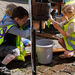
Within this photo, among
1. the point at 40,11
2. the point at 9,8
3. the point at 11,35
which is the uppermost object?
the point at 9,8

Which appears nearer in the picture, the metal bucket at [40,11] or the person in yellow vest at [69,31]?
the metal bucket at [40,11]

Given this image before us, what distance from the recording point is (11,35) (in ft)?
6.19

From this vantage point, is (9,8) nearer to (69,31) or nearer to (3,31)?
(3,31)

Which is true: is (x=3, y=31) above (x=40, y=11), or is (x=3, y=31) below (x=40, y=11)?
below

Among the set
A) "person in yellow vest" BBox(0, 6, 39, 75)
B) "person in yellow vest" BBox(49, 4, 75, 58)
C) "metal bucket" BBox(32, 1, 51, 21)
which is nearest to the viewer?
"metal bucket" BBox(32, 1, 51, 21)

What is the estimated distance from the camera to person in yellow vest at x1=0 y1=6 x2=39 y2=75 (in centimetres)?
178

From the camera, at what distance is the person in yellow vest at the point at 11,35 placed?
70.1 inches

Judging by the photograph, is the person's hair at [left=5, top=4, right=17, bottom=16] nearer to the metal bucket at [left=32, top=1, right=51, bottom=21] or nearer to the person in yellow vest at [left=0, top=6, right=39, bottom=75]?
the person in yellow vest at [left=0, top=6, right=39, bottom=75]

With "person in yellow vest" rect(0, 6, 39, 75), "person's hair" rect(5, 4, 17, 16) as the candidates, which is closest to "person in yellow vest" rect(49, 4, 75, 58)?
"person in yellow vest" rect(0, 6, 39, 75)

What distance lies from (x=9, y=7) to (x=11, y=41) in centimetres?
60

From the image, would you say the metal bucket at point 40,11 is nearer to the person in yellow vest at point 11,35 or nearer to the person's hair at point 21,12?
the person in yellow vest at point 11,35

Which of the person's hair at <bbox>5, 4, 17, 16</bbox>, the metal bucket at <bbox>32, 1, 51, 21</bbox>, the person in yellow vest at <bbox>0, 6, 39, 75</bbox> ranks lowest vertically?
the person in yellow vest at <bbox>0, 6, 39, 75</bbox>

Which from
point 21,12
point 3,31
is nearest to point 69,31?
point 21,12

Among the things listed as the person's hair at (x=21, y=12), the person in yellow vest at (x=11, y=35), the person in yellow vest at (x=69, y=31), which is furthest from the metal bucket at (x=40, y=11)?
the person in yellow vest at (x=69, y=31)
